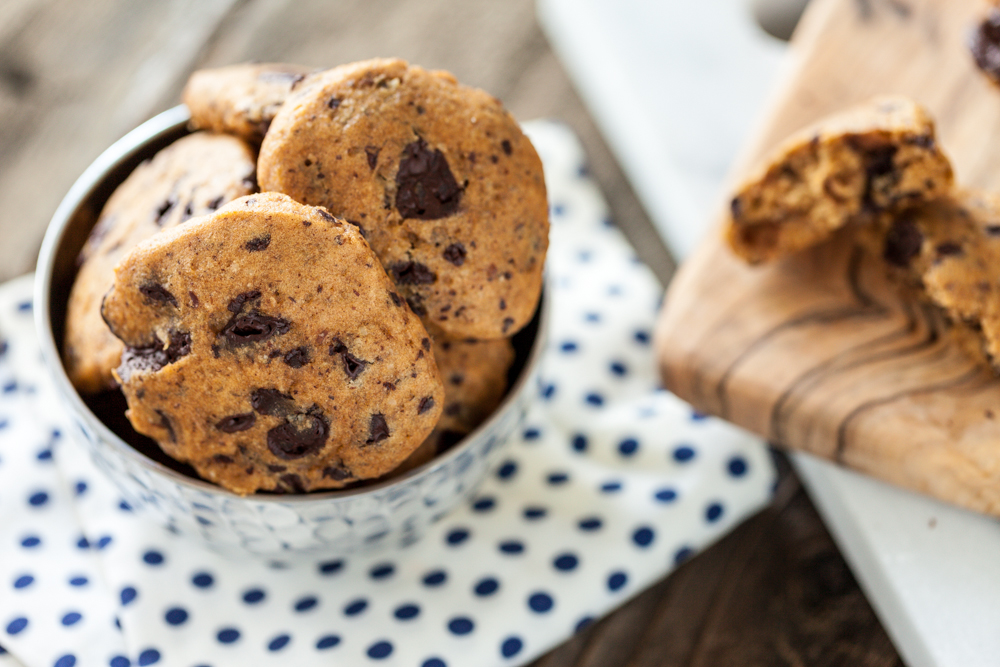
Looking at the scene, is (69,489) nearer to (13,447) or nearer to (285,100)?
(13,447)

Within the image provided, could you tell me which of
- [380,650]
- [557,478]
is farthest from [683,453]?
[380,650]

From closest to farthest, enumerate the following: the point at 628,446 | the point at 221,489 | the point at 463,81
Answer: the point at 221,489
the point at 628,446
the point at 463,81

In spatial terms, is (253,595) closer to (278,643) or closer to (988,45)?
(278,643)

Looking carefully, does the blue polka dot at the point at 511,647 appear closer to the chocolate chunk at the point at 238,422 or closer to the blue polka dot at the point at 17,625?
the chocolate chunk at the point at 238,422

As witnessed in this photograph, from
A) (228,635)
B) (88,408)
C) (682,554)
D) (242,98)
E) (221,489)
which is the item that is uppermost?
(242,98)

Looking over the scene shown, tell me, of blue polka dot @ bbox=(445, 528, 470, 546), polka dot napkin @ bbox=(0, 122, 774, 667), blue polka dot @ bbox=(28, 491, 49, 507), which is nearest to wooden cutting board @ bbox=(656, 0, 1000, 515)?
polka dot napkin @ bbox=(0, 122, 774, 667)

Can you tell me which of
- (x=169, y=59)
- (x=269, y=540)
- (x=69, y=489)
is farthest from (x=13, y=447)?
(x=169, y=59)

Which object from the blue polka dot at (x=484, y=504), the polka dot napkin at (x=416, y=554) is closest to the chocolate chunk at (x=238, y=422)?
the polka dot napkin at (x=416, y=554)
